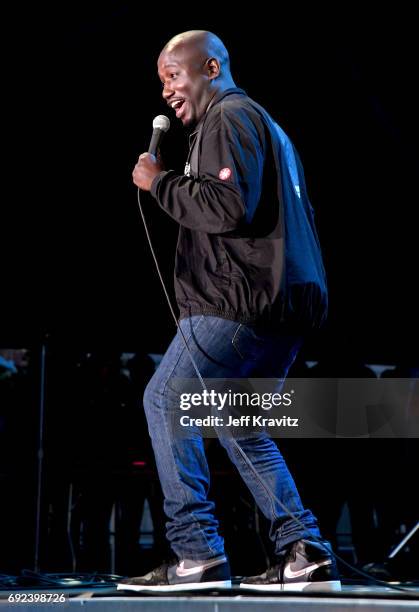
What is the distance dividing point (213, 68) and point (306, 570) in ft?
4.41

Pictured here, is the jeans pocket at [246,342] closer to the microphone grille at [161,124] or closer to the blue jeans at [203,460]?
the blue jeans at [203,460]

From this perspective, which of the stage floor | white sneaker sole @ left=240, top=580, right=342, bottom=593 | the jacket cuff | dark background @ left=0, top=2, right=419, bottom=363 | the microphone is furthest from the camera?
dark background @ left=0, top=2, right=419, bottom=363

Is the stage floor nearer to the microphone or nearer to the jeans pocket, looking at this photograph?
the jeans pocket

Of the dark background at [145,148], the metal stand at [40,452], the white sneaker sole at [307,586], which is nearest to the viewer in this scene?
the white sneaker sole at [307,586]

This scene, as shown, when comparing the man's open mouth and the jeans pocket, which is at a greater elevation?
the man's open mouth

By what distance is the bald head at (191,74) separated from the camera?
2254 millimetres

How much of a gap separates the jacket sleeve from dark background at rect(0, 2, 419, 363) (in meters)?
2.56

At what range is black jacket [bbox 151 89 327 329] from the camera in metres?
2.02

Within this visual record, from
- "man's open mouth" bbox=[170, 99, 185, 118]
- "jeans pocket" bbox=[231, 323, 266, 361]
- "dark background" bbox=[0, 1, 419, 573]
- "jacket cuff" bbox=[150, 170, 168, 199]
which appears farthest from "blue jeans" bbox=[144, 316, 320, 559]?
"dark background" bbox=[0, 1, 419, 573]

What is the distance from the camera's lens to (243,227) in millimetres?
2051

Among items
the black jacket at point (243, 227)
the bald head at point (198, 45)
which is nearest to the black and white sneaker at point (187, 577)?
the black jacket at point (243, 227)

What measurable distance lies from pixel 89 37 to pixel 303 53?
1.24m

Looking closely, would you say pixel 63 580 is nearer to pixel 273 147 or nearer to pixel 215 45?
pixel 273 147

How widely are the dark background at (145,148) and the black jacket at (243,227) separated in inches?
99.6
